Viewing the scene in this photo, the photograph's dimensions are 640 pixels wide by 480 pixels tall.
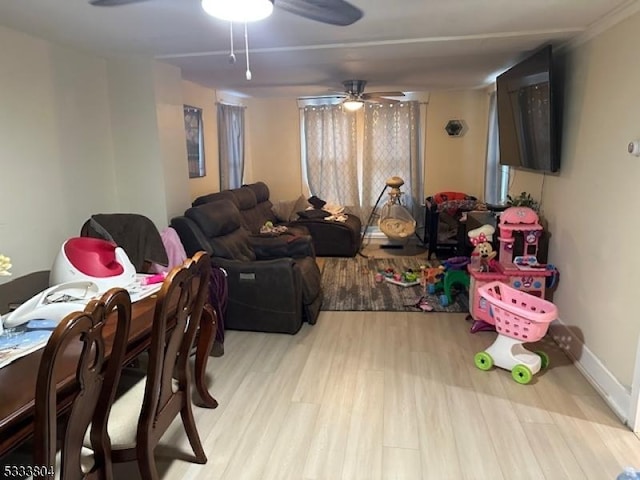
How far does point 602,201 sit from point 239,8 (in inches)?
90.1

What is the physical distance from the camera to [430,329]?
337cm

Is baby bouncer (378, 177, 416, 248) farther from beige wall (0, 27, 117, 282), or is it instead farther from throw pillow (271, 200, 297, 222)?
beige wall (0, 27, 117, 282)

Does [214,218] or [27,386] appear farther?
[214,218]

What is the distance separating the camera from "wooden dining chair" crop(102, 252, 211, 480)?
4.78 feet

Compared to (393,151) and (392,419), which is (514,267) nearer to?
(392,419)

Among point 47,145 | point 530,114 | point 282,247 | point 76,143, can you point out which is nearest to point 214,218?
point 282,247

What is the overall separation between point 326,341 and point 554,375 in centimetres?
151

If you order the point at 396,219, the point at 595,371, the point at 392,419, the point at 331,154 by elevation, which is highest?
the point at 331,154

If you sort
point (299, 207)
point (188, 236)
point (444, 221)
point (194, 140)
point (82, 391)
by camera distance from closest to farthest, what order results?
point (82, 391)
point (188, 236)
point (194, 140)
point (444, 221)
point (299, 207)

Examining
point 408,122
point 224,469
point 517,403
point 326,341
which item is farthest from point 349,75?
point 224,469

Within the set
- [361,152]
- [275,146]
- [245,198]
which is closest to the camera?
[245,198]

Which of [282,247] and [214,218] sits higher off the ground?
[214,218]

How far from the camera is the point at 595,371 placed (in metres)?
2.52

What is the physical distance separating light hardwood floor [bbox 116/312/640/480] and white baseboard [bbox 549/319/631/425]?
0.17 ft
